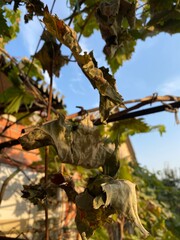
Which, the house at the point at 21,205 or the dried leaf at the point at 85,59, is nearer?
the dried leaf at the point at 85,59

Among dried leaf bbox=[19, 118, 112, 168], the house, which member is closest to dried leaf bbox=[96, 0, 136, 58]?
dried leaf bbox=[19, 118, 112, 168]

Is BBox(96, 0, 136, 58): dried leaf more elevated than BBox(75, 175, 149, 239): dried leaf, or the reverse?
BBox(96, 0, 136, 58): dried leaf

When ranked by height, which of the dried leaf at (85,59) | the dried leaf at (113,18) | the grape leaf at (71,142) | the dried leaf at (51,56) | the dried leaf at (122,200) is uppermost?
the dried leaf at (51,56)

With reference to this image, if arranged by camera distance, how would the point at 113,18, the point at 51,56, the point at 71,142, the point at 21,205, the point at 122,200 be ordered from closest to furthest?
the point at 122,200 → the point at 71,142 → the point at 113,18 → the point at 51,56 → the point at 21,205

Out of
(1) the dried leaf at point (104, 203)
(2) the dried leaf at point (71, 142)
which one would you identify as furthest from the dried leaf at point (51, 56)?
(1) the dried leaf at point (104, 203)

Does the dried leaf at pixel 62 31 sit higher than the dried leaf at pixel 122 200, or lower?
higher

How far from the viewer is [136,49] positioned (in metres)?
1.51

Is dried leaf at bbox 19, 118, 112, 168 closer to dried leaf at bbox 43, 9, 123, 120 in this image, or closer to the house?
dried leaf at bbox 43, 9, 123, 120

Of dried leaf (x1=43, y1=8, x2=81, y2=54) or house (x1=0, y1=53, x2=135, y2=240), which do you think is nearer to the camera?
dried leaf (x1=43, y1=8, x2=81, y2=54)

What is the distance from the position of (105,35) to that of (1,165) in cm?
221

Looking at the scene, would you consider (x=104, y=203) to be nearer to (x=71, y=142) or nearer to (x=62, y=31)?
(x=71, y=142)

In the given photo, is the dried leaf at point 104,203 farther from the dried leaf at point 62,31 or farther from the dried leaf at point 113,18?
the dried leaf at point 113,18

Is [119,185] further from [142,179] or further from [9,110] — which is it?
[142,179]

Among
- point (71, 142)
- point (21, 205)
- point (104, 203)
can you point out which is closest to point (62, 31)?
point (71, 142)
